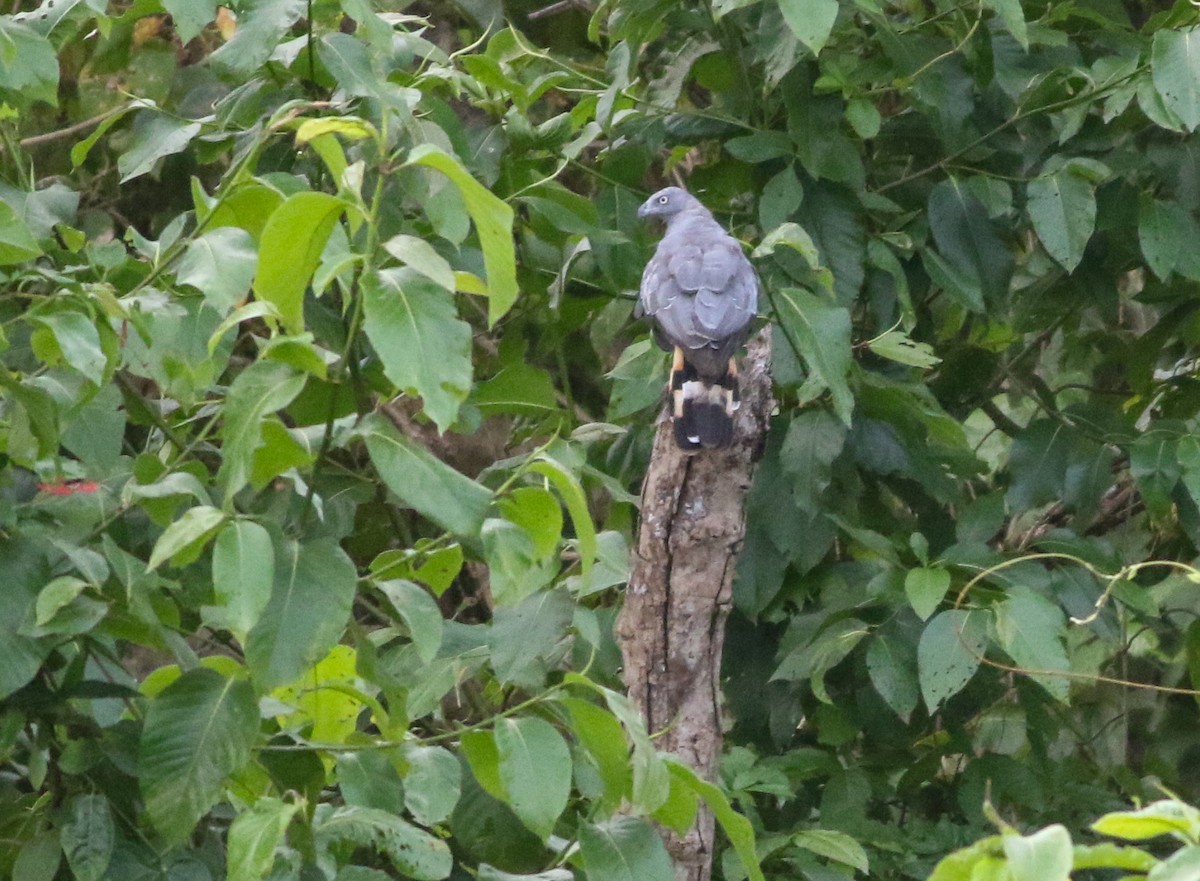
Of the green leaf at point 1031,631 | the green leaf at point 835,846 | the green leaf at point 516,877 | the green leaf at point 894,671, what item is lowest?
the green leaf at point 835,846

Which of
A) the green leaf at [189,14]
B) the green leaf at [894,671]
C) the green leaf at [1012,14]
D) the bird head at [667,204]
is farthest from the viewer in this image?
the bird head at [667,204]

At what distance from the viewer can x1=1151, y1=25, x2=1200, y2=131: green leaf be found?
129 inches

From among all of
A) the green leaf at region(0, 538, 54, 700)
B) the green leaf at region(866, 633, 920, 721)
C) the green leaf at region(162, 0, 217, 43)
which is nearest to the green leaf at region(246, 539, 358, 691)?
the green leaf at region(0, 538, 54, 700)

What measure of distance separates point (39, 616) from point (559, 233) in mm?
1921

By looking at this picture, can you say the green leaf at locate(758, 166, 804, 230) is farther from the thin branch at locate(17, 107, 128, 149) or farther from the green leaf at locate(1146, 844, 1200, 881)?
the green leaf at locate(1146, 844, 1200, 881)

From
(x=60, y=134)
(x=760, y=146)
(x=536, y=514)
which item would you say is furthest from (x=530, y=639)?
(x=60, y=134)

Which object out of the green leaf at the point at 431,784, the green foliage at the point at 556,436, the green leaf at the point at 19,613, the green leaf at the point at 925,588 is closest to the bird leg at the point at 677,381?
the green foliage at the point at 556,436

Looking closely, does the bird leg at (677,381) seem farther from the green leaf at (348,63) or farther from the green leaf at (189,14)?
the green leaf at (189,14)

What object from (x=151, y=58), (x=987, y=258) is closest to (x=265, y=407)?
(x=987, y=258)

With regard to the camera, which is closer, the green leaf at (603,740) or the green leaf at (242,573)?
the green leaf at (242,573)

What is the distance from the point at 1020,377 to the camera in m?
4.55

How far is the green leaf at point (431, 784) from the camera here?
2.26 m

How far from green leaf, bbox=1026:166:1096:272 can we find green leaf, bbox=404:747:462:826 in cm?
198

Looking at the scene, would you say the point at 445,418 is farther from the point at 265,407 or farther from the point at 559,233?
the point at 559,233
